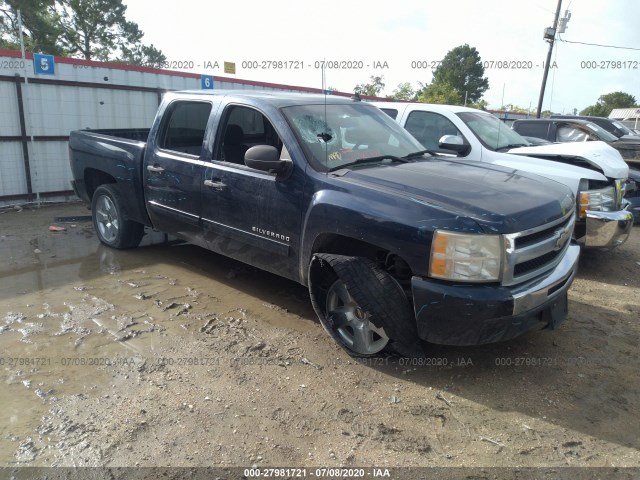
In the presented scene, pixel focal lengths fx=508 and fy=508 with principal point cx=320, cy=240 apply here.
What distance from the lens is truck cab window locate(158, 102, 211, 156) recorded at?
5.14 m

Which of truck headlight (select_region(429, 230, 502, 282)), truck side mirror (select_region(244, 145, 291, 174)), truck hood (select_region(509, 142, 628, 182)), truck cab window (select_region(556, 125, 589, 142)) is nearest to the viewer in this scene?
truck headlight (select_region(429, 230, 502, 282))

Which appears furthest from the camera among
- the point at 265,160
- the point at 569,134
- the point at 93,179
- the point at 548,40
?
the point at 548,40

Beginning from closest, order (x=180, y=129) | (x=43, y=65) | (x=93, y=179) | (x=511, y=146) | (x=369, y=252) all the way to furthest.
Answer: (x=369, y=252) → (x=180, y=129) → (x=93, y=179) → (x=511, y=146) → (x=43, y=65)

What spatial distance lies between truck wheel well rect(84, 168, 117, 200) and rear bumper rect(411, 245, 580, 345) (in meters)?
4.64

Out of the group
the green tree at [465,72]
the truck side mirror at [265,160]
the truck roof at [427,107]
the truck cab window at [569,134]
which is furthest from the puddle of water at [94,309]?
the green tree at [465,72]

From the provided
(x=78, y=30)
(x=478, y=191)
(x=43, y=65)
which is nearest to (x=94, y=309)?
(x=478, y=191)

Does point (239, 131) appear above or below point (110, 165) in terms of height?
above

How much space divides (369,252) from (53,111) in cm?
787

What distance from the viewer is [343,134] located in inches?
169

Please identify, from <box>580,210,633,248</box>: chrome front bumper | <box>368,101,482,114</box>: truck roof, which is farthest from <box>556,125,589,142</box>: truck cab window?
<box>580,210,633,248</box>: chrome front bumper

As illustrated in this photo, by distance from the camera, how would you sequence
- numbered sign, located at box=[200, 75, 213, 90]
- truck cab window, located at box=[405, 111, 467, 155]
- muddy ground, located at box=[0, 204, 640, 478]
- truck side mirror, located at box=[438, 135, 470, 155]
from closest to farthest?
1. muddy ground, located at box=[0, 204, 640, 478]
2. truck side mirror, located at box=[438, 135, 470, 155]
3. truck cab window, located at box=[405, 111, 467, 155]
4. numbered sign, located at box=[200, 75, 213, 90]

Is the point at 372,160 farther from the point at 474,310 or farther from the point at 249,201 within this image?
the point at 474,310

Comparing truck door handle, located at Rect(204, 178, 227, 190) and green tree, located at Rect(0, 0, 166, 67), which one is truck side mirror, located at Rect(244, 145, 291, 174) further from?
green tree, located at Rect(0, 0, 166, 67)

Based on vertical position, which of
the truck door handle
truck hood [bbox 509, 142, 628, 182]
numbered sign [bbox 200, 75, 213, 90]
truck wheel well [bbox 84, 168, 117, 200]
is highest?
numbered sign [bbox 200, 75, 213, 90]
